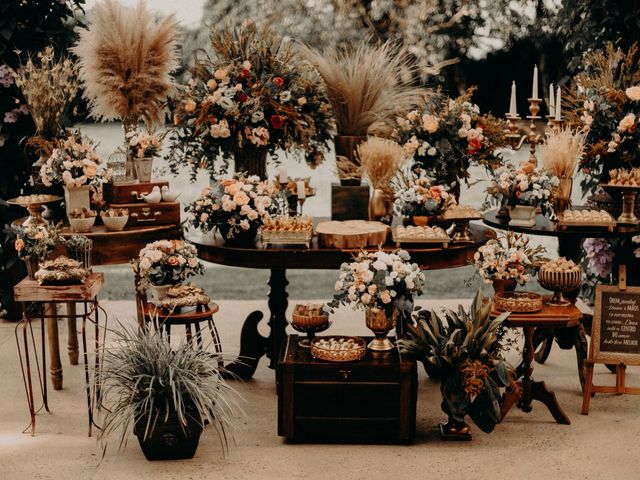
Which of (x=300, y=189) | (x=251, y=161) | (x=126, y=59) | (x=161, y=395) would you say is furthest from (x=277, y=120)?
(x=161, y=395)

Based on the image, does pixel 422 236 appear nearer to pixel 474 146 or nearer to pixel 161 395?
pixel 474 146

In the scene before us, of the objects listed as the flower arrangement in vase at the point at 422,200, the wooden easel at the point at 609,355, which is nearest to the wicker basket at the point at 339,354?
the flower arrangement in vase at the point at 422,200

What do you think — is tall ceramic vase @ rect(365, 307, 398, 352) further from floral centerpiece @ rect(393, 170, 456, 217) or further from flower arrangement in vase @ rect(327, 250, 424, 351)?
floral centerpiece @ rect(393, 170, 456, 217)

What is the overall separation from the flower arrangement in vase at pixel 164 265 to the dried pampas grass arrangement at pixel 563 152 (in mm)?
2255

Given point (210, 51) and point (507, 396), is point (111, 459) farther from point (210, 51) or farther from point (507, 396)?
point (210, 51)

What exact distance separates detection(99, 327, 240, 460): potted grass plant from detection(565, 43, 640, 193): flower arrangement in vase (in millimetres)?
2895

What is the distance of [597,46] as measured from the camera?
23.8 ft

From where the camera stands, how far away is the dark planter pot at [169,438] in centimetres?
482

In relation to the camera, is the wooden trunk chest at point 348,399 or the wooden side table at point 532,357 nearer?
the wooden trunk chest at point 348,399

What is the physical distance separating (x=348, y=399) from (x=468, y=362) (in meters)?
0.65

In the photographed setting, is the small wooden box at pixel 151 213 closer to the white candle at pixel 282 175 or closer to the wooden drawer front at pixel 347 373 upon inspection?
the white candle at pixel 282 175

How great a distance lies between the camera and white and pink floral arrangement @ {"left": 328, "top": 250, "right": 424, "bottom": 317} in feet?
16.6

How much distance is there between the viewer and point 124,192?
6145 mm

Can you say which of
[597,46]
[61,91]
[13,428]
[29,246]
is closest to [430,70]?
[597,46]
